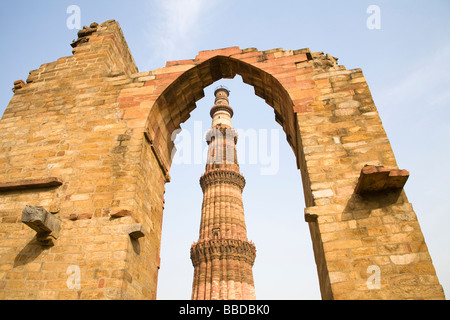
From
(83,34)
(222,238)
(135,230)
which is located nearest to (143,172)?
(135,230)

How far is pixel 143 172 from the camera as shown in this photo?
194 inches

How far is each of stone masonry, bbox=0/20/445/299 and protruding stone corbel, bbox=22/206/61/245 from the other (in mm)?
16

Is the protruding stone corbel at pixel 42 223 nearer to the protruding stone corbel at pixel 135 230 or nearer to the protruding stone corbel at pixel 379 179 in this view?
the protruding stone corbel at pixel 135 230

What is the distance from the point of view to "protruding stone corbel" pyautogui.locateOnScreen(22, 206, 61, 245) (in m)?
3.68

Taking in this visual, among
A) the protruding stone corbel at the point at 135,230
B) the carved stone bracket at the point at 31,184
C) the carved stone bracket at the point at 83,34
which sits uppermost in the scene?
the carved stone bracket at the point at 83,34

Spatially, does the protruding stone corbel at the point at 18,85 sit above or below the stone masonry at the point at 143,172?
above

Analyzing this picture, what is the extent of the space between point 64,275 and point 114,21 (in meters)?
5.23

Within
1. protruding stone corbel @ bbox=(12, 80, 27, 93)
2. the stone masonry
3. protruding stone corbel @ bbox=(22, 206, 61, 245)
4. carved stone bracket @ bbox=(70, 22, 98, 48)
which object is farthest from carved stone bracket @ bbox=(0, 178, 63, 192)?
carved stone bracket @ bbox=(70, 22, 98, 48)

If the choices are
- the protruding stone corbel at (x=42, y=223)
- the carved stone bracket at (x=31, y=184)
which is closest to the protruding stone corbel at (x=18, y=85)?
the carved stone bracket at (x=31, y=184)

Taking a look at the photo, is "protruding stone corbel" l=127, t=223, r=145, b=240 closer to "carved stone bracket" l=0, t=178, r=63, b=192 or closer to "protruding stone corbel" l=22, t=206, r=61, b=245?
"protruding stone corbel" l=22, t=206, r=61, b=245

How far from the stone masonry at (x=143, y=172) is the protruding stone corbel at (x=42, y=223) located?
0.02 metres

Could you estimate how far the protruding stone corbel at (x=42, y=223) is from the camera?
3678 millimetres
